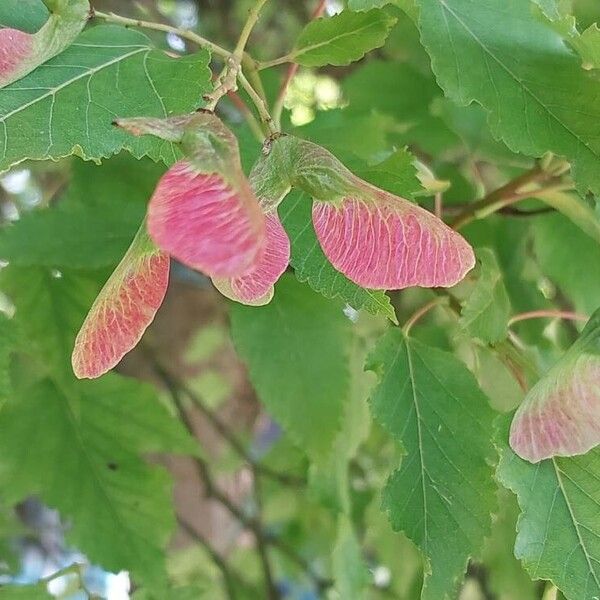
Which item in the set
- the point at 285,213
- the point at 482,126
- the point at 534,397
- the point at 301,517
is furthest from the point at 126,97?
the point at 301,517

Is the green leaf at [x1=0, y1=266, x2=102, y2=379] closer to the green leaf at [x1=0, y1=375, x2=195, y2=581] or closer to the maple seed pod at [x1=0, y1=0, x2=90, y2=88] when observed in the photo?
the green leaf at [x1=0, y1=375, x2=195, y2=581]

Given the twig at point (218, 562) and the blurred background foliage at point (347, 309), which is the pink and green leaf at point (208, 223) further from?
the twig at point (218, 562)

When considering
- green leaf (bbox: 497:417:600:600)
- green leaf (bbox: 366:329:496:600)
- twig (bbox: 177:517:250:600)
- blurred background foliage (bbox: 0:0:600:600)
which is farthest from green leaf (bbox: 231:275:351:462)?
twig (bbox: 177:517:250:600)

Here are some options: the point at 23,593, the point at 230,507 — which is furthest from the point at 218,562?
the point at 23,593

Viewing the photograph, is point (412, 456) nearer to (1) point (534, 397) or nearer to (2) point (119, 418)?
(1) point (534, 397)

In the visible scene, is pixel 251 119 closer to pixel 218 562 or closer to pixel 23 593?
pixel 23 593

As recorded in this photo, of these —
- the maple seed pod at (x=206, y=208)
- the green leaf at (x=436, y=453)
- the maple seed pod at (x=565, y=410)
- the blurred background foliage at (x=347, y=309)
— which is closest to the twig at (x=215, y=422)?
the blurred background foliage at (x=347, y=309)
